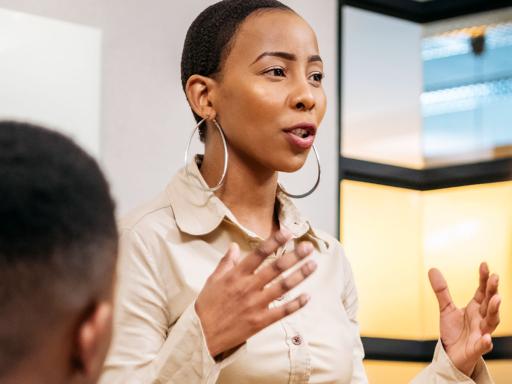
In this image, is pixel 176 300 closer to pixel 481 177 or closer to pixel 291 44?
pixel 291 44

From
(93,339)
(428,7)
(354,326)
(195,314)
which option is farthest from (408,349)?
(93,339)

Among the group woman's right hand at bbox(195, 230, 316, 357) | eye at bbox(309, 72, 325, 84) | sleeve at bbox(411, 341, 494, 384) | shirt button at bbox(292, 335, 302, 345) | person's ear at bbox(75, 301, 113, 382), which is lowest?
sleeve at bbox(411, 341, 494, 384)

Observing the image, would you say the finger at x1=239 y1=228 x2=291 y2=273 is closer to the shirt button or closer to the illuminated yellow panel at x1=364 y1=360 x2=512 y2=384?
the shirt button

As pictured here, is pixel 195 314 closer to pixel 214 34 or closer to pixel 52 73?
pixel 214 34

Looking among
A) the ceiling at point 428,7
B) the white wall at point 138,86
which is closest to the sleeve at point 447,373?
the white wall at point 138,86

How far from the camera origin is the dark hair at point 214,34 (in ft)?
5.88

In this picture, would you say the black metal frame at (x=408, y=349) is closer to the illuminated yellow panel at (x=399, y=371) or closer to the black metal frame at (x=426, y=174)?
the illuminated yellow panel at (x=399, y=371)

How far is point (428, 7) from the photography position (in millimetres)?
4176

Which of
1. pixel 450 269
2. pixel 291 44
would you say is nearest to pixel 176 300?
pixel 291 44

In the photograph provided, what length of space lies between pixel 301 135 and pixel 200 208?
0.72ft

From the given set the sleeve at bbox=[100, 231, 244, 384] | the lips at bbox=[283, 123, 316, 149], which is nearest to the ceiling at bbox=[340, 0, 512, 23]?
the lips at bbox=[283, 123, 316, 149]

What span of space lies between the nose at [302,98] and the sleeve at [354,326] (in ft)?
1.09

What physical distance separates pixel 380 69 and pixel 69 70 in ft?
5.09

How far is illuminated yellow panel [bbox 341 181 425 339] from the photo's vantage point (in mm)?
3887
